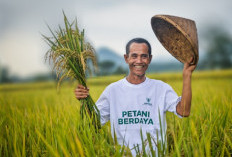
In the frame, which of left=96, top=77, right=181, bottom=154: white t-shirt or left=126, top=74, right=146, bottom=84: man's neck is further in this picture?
left=126, top=74, right=146, bottom=84: man's neck

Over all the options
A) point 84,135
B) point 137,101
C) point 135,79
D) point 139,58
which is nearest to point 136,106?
point 137,101

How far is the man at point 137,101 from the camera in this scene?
197 cm

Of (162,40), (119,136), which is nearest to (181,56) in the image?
(162,40)

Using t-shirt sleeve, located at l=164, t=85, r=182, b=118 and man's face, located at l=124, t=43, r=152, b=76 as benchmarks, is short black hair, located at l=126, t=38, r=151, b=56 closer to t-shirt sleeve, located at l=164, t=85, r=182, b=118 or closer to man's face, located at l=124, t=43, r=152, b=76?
man's face, located at l=124, t=43, r=152, b=76

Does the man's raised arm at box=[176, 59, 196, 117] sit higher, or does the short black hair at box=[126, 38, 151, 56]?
the short black hair at box=[126, 38, 151, 56]

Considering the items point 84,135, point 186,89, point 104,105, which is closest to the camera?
point 84,135

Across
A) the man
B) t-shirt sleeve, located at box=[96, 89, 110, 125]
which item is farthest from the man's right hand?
t-shirt sleeve, located at box=[96, 89, 110, 125]

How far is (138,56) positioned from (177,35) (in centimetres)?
45

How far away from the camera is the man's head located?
2.02 m

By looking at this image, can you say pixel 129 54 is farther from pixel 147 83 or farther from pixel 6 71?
pixel 6 71

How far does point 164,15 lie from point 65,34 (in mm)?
901

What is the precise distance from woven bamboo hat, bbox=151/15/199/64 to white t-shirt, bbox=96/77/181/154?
37 cm

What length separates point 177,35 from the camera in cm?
209

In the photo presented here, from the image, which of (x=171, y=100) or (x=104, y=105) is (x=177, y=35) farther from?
(x=104, y=105)
